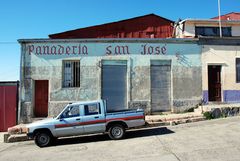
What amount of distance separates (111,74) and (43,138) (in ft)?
21.3

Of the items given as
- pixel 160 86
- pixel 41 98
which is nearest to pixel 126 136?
pixel 160 86

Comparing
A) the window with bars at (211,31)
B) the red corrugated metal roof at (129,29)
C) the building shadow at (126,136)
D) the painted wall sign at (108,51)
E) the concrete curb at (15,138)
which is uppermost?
the red corrugated metal roof at (129,29)

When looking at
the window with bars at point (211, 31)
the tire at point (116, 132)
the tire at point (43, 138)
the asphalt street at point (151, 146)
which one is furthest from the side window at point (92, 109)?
the window with bars at point (211, 31)

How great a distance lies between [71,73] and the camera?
1661cm

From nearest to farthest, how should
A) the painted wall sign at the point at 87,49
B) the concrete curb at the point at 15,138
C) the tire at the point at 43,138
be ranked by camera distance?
1. the tire at the point at 43,138
2. the concrete curb at the point at 15,138
3. the painted wall sign at the point at 87,49

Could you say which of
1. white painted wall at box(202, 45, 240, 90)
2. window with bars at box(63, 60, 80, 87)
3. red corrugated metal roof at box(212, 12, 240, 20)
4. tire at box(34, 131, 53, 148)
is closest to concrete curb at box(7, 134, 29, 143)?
tire at box(34, 131, 53, 148)

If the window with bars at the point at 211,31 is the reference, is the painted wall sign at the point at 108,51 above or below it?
below

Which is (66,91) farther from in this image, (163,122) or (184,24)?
(184,24)

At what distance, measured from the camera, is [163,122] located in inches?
554

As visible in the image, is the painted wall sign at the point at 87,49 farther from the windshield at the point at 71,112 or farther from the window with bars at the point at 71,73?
the windshield at the point at 71,112

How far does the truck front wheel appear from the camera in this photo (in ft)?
37.0

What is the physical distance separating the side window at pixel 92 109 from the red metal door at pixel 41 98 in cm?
583

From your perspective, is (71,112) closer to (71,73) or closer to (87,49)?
(71,73)

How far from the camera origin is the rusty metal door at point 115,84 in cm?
1639
